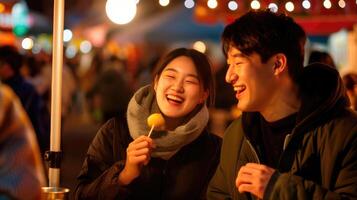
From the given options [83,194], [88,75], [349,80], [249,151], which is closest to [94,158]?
[83,194]

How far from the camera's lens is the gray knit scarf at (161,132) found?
408 cm

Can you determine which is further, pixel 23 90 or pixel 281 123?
pixel 23 90

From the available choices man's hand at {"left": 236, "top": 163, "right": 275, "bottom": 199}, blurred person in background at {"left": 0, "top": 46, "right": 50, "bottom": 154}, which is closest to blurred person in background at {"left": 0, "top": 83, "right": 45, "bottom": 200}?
man's hand at {"left": 236, "top": 163, "right": 275, "bottom": 199}

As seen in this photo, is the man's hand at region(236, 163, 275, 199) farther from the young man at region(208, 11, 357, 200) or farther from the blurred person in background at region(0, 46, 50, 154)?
the blurred person in background at region(0, 46, 50, 154)

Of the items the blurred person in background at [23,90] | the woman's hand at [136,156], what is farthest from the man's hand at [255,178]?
the blurred person in background at [23,90]

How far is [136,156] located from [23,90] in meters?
5.62

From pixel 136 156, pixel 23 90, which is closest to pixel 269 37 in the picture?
pixel 136 156

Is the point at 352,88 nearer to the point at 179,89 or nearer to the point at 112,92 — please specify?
the point at 179,89

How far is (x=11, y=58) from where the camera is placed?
928cm

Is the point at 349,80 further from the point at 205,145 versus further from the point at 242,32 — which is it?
the point at 242,32

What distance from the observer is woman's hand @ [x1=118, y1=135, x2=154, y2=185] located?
3.74 m

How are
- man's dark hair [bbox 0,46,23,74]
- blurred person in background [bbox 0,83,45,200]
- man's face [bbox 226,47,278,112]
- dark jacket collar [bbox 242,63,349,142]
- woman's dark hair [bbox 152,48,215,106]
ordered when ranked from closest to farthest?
blurred person in background [bbox 0,83,45,200] → dark jacket collar [bbox 242,63,349,142] → man's face [bbox 226,47,278,112] → woman's dark hair [bbox 152,48,215,106] → man's dark hair [bbox 0,46,23,74]

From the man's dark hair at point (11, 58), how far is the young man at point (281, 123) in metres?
5.90

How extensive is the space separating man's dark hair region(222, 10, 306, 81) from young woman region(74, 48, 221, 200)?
26.9 inches
